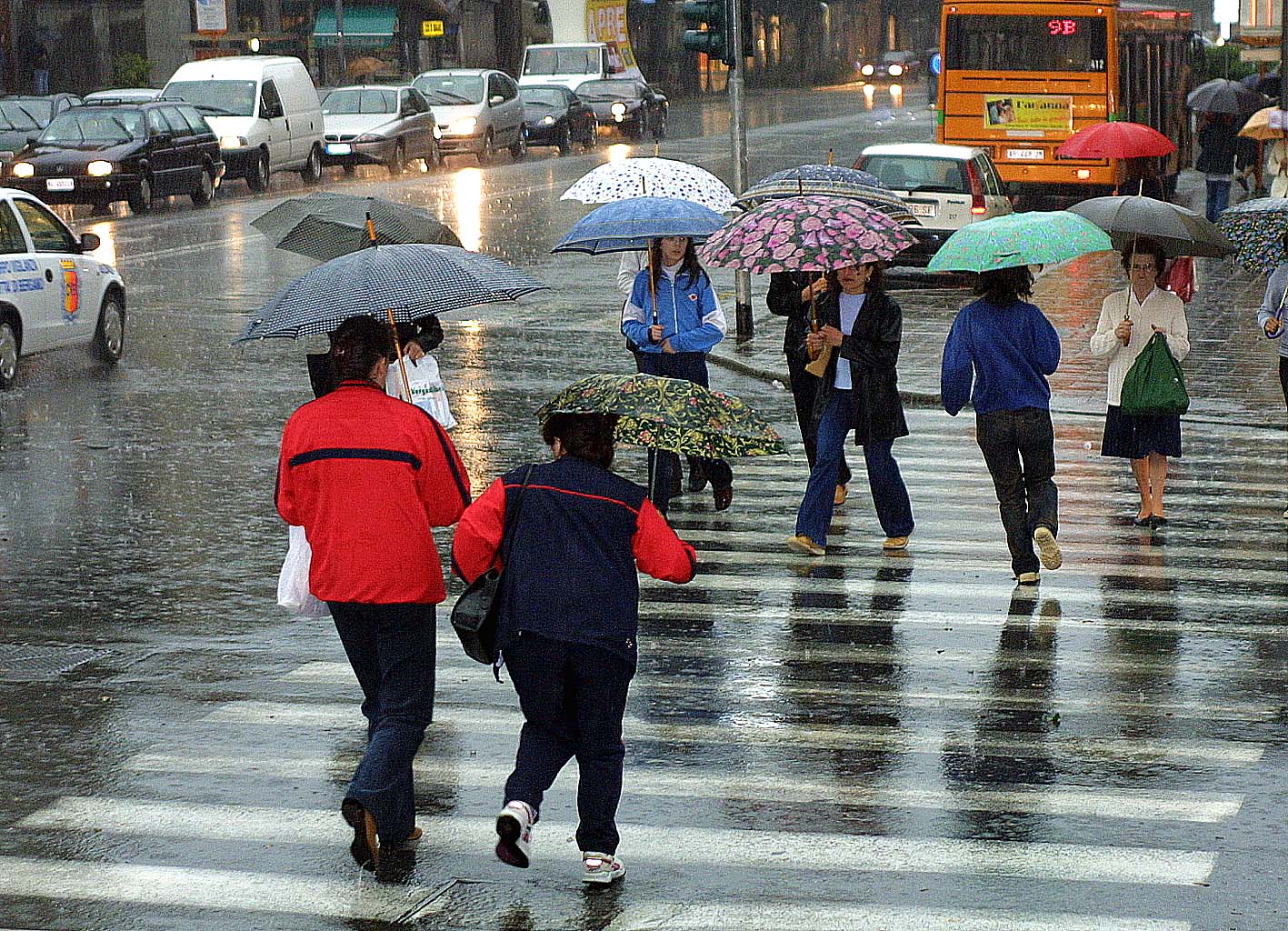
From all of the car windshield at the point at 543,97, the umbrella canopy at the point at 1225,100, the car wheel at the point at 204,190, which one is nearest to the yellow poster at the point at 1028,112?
the umbrella canopy at the point at 1225,100

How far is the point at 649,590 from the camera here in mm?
9781

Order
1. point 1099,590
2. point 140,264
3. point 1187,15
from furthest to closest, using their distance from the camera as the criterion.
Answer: point 1187,15, point 140,264, point 1099,590

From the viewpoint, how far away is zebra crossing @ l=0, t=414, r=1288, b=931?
5770 millimetres

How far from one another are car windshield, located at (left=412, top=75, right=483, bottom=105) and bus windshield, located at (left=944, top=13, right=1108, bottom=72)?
1424cm

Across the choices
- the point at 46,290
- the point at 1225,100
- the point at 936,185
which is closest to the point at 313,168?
the point at 936,185

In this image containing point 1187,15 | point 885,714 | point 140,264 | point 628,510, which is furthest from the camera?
point 1187,15

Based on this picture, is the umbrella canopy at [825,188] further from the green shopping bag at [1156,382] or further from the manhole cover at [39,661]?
the manhole cover at [39,661]

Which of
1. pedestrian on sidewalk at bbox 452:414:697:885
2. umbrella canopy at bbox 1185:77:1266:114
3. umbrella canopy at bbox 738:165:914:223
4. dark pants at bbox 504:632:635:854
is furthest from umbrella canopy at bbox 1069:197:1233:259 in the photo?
umbrella canopy at bbox 1185:77:1266:114

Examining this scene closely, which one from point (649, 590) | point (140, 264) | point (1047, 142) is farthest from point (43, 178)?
point (649, 590)

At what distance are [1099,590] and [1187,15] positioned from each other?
1191 inches

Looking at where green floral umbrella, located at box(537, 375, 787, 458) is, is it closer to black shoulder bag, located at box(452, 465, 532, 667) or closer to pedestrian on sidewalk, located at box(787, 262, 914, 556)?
black shoulder bag, located at box(452, 465, 532, 667)

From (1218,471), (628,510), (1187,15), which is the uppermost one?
(1187,15)

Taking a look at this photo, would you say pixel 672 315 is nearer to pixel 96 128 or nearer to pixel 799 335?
pixel 799 335

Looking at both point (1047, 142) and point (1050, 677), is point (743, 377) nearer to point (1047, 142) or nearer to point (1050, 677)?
point (1050, 677)
